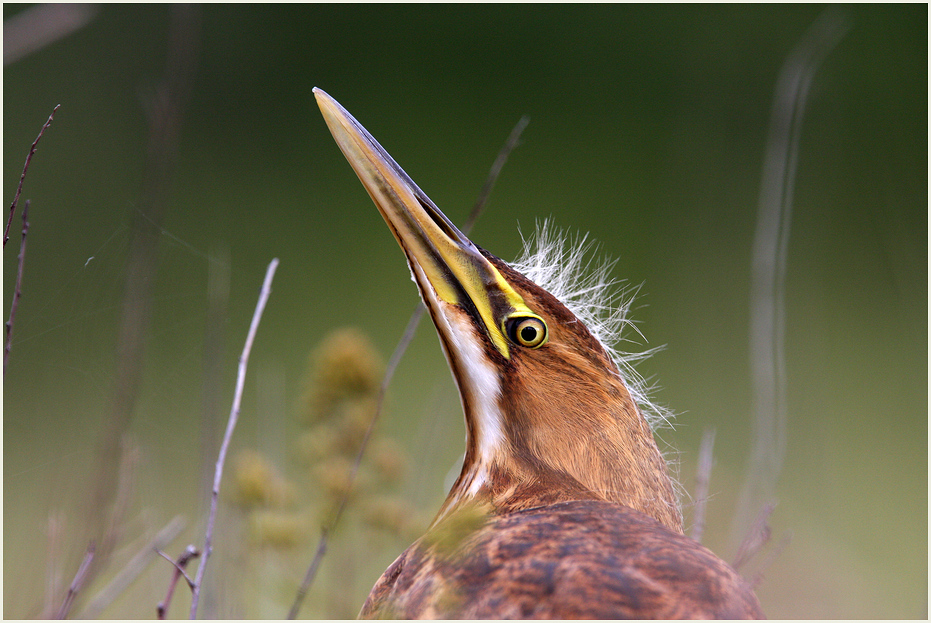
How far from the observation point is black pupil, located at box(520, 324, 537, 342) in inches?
48.0

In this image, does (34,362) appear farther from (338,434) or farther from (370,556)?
(370,556)

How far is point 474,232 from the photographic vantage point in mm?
5285

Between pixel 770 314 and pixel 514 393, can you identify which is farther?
pixel 770 314

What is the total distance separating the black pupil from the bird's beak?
0.08 ft

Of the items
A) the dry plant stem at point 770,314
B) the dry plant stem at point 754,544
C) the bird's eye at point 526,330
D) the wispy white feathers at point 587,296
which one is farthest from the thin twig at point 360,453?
the dry plant stem at point 770,314

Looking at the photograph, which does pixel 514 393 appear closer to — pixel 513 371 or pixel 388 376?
pixel 513 371

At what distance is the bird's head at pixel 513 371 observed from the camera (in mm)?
1197

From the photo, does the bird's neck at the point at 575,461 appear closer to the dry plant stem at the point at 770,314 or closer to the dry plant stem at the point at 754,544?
the dry plant stem at the point at 754,544

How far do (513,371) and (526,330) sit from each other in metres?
0.06

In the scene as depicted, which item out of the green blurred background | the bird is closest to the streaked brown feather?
the bird

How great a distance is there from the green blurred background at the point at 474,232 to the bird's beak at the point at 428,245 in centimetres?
30

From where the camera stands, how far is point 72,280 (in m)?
1.04

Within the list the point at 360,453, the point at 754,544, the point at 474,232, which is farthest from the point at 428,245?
the point at 474,232

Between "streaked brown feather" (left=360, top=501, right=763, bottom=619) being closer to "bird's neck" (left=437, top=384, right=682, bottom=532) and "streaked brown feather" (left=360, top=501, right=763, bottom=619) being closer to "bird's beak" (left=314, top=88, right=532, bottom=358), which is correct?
"bird's neck" (left=437, top=384, right=682, bottom=532)
